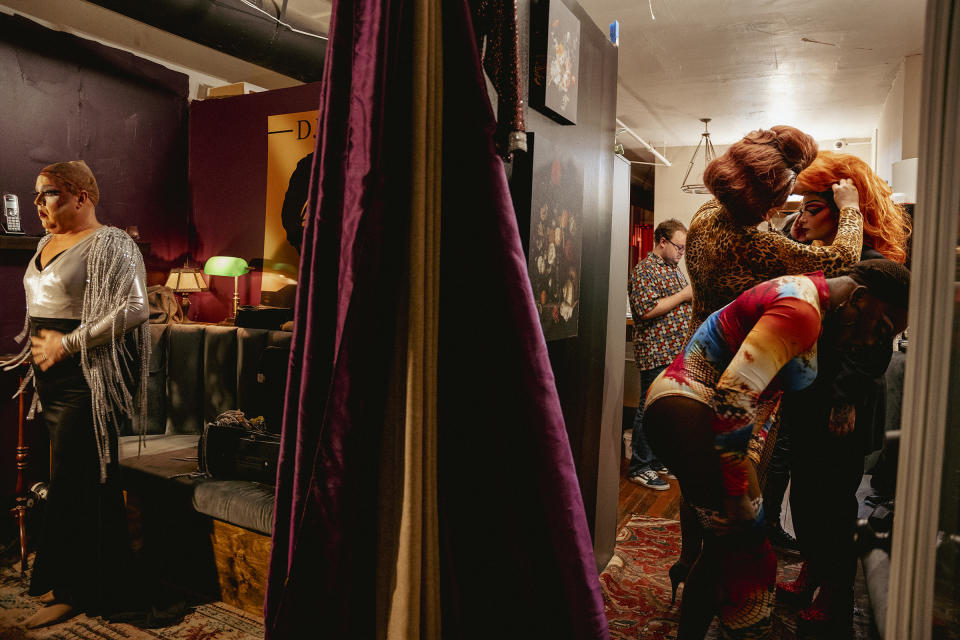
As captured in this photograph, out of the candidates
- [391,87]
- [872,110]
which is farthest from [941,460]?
[872,110]

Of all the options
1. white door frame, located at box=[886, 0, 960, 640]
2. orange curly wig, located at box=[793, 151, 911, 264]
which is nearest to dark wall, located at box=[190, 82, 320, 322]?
orange curly wig, located at box=[793, 151, 911, 264]

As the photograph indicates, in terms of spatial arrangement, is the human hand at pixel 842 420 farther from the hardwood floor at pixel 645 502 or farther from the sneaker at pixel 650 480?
the sneaker at pixel 650 480

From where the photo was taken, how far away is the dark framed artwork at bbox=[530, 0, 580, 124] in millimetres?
1649

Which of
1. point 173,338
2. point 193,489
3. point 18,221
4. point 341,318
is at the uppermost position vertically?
point 18,221

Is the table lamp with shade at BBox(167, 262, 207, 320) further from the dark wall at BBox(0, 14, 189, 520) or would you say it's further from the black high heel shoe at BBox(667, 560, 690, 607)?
the black high heel shoe at BBox(667, 560, 690, 607)

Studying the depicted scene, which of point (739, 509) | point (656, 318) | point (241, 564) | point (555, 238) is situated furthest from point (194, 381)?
point (739, 509)

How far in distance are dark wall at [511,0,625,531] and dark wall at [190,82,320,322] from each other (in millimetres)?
2837

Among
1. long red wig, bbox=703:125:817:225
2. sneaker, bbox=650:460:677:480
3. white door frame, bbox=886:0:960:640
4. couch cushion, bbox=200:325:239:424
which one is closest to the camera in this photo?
white door frame, bbox=886:0:960:640

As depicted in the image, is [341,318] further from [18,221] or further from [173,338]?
[18,221]

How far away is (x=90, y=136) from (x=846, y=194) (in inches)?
165

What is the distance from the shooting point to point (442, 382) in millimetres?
1100

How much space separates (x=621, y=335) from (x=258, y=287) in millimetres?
3079

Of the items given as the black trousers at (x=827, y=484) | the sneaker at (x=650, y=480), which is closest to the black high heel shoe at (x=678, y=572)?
the black trousers at (x=827, y=484)

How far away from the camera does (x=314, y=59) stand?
388 centimetres
